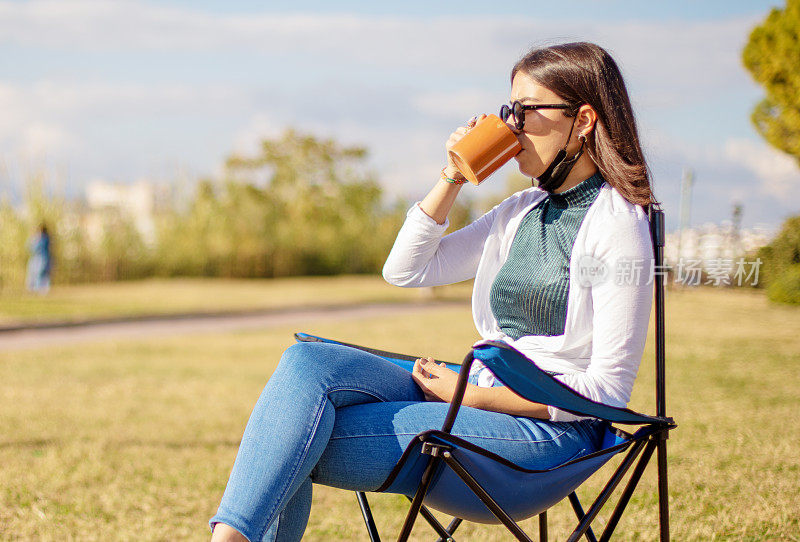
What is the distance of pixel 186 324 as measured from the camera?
12.6 meters

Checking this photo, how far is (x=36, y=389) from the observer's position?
636 cm

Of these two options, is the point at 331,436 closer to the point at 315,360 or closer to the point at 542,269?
the point at 315,360

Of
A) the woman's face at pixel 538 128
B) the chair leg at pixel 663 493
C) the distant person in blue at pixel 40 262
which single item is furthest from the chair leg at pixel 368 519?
the distant person in blue at pixel 40 262

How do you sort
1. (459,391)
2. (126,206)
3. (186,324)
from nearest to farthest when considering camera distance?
(459,391) < (186,324) < (126,206)

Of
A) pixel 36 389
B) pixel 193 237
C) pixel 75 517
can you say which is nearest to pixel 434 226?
pixel 75 517

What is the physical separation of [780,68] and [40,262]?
14175 mm

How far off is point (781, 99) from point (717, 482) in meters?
8.86

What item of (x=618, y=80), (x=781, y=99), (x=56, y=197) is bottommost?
(x=56, y=197)

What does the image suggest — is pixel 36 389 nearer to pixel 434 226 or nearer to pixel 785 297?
pixel 434 226

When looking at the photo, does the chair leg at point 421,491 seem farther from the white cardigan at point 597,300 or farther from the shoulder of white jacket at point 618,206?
the shoulder of white jacket at point 618,206

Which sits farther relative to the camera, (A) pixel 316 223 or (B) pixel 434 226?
(A) pixel 316 223

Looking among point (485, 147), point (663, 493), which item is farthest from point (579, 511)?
point (485, 147)

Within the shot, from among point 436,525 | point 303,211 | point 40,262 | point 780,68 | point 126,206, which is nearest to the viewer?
point 436,525

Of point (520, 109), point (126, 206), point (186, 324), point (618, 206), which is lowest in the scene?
point (186, 324)
